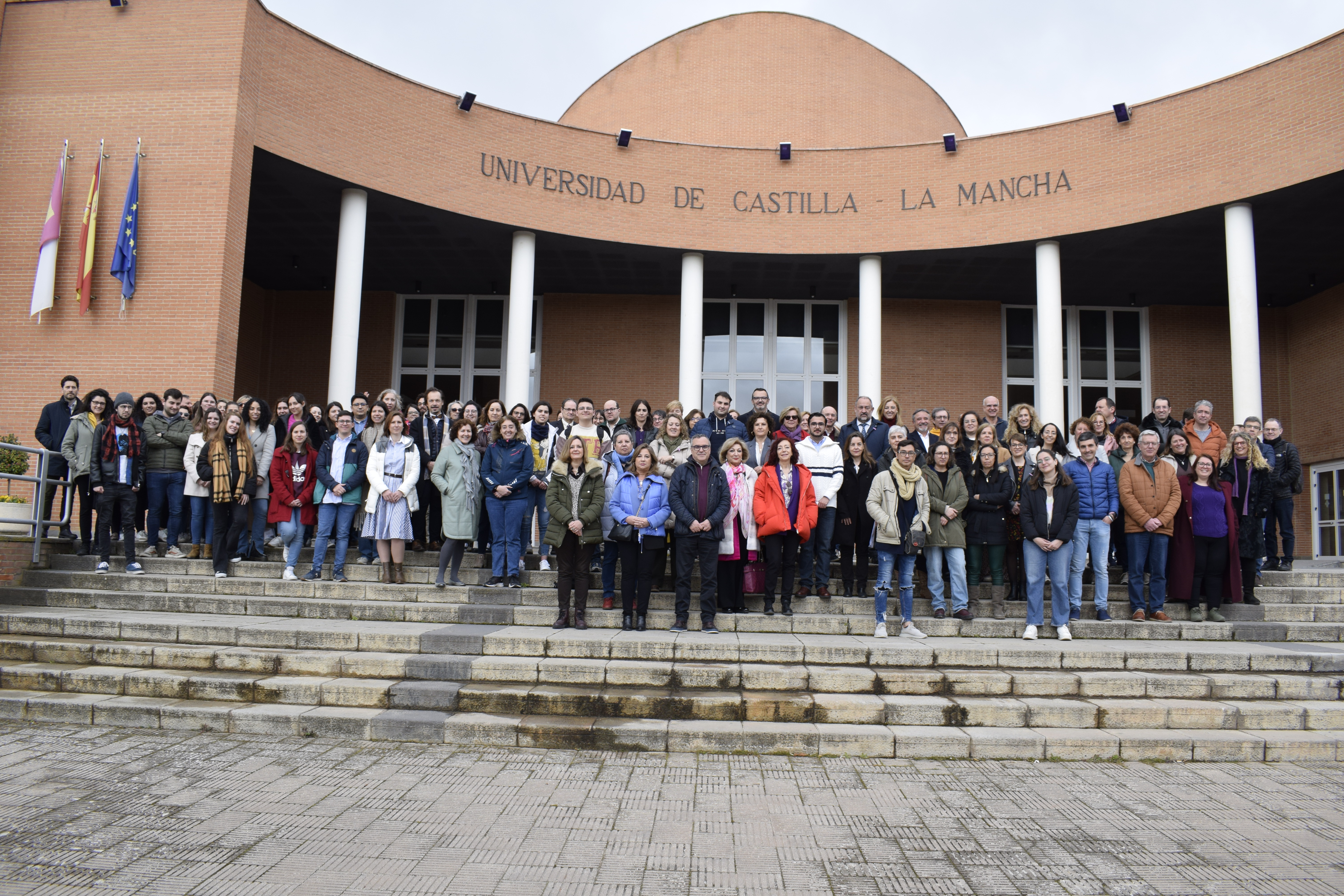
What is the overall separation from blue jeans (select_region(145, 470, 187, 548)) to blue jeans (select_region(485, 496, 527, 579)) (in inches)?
129

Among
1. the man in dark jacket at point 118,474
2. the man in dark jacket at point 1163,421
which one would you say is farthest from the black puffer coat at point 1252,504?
the man in dark jacket at point 118,474

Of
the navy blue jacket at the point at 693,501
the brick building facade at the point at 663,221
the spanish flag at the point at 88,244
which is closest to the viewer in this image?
the navy blue jacket at the point at 693,501

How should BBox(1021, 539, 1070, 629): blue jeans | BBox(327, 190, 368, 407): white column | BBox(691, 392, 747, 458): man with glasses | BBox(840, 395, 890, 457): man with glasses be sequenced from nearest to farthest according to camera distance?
BBox(1021, 539, 1070, 629): blue jeans
BBox(691, 392, 747, 458): man with glasses
BBox(840, 395, 890, 457): man with glasses
BBox(327, 190, 368, 407): white column

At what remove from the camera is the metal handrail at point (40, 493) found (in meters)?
8.18

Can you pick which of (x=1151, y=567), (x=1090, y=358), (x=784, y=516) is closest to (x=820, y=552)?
→ (x=784, y=516)

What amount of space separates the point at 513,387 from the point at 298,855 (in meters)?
10.1

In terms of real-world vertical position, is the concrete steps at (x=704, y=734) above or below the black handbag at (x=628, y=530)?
below

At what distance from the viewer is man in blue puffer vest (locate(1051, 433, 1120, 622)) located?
749 centimetres

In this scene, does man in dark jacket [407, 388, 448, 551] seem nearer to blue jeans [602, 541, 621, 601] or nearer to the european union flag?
blue jeans [602, 541, 621, 601]

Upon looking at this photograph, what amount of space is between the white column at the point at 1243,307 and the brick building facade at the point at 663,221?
1.37ft

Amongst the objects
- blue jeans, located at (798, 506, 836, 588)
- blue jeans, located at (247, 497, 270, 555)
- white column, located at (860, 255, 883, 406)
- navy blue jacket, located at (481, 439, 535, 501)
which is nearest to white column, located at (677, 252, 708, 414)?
white column, located at (860, 255, 883, 406)

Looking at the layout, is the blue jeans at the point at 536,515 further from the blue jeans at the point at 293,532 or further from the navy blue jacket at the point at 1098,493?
the navy blue jacket at the point at 1098,493

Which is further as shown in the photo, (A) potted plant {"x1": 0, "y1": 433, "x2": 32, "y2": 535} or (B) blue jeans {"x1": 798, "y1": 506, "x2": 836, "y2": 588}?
(A) potted plant {"x1": 0, "y1": 433, "x2": 32, "y2": 535}

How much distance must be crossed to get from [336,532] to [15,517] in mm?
3209
